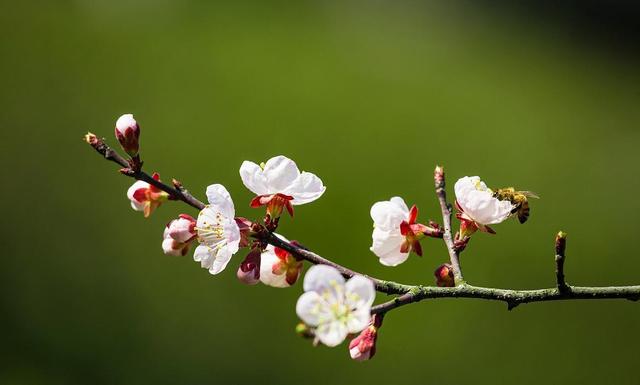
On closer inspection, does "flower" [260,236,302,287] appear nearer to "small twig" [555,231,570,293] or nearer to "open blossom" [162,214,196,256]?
"open blossom" [162,214,196,256]

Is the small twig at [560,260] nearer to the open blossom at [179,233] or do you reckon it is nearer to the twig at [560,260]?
the twig at [560,260]

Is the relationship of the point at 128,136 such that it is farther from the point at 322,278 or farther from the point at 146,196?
the point at 322,278

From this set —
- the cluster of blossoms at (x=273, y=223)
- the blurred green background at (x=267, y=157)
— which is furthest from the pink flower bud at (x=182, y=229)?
the blurred green background at (x=267, y=157)

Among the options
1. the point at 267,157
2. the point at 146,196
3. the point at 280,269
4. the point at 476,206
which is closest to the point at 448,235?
the point at 476,206

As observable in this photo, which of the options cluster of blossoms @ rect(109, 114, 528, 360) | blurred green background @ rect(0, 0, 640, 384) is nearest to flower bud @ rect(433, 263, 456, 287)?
cluster of blossoms @ rect(109, 114, 528, 360)

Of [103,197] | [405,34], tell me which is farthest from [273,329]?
[405,34]

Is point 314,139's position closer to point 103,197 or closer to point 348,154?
point 348,154
